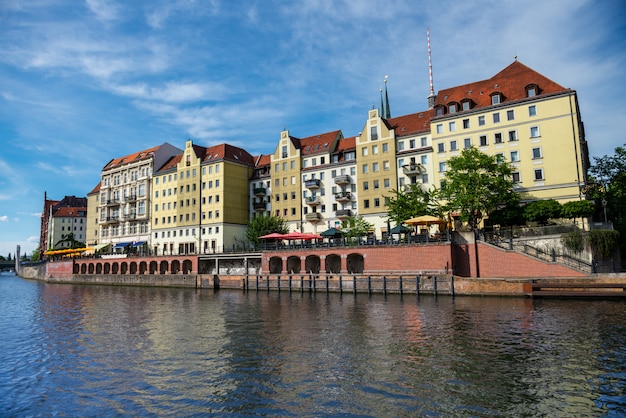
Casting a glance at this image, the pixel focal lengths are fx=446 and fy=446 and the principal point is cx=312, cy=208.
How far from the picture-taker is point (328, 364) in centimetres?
1862

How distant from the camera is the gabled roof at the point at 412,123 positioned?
67031mm

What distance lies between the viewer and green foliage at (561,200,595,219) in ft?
155

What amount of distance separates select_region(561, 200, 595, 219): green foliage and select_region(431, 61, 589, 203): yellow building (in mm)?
5846

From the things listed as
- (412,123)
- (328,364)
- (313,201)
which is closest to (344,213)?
(313,201)

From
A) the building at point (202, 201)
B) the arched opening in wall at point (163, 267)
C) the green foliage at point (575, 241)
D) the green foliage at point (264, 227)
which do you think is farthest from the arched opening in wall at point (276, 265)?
the green foliage at point (575, 241)

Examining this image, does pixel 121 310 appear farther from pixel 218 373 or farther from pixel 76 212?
pixel 76 212

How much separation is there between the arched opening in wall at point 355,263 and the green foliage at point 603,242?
993 inches

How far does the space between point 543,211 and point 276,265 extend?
35834mm

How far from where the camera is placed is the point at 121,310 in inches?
1591

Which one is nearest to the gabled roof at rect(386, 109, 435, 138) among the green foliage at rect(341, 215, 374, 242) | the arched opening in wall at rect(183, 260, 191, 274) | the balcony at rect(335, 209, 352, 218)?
the balcony at rect(335, 209, 352, 218)

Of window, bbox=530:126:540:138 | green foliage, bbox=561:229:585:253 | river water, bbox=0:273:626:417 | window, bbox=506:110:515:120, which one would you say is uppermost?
window, bbox=506:110:515:120

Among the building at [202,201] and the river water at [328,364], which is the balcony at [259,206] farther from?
the river water at [328,364]

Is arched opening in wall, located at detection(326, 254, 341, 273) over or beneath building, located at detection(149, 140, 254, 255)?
beneath

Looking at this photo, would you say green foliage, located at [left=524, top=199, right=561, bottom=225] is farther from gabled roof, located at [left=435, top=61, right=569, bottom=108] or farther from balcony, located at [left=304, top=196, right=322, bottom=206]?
balcony, located at [left=304, top=196, right=322, bottom=206]
